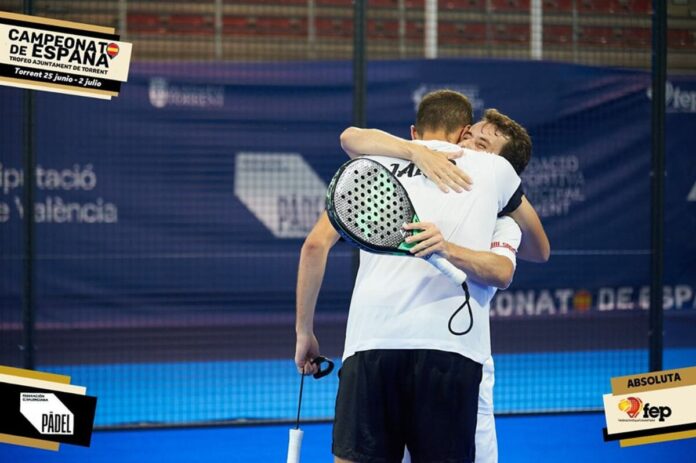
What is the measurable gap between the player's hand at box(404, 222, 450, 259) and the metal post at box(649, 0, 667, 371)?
4.23m

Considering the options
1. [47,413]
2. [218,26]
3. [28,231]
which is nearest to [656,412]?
[47,413]

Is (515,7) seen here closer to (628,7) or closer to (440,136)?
Answer: (628,7)

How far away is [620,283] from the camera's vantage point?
704 cm

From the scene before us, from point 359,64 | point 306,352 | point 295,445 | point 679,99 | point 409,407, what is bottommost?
point 295,445

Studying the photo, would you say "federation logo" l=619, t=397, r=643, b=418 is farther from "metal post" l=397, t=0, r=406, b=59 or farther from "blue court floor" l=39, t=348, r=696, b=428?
"metal post" l=397, t=0, r=406, b=59

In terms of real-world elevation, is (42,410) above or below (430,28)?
below

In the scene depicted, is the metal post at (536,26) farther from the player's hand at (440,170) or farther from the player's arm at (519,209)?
the player's hand at (440,170)

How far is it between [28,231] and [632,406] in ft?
11.1

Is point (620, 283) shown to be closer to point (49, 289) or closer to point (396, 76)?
point (396, 76)

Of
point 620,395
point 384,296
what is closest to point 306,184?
point 620,395

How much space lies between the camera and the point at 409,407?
283 cm

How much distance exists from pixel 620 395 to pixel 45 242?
12.8 ft

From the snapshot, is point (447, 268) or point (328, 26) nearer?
point (447, 268)

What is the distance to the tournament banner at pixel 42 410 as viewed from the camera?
13.1 feet
